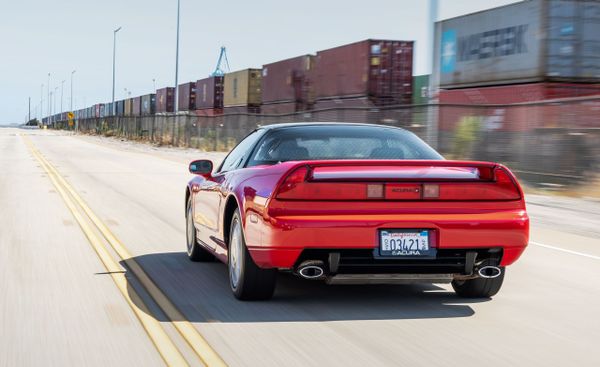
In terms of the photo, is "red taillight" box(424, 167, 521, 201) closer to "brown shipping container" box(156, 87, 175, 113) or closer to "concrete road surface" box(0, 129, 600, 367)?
"concrete road surface" box(0, 129, 600, 367)

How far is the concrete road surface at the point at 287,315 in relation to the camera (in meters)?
5.02

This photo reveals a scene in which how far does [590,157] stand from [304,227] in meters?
12.8

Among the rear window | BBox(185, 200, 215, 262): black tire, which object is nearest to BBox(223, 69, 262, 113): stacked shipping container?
BBox(185, 200, 215, 262): black tire

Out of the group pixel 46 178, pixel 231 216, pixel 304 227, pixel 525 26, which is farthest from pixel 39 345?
pixel 525 26

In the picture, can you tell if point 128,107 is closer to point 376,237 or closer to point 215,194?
point 215,194

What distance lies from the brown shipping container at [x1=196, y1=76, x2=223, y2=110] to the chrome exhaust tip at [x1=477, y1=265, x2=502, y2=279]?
54.7 m

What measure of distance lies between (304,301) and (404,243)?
0.99 m

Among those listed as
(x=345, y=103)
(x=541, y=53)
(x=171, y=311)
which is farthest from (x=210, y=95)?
(x=171, y=311)

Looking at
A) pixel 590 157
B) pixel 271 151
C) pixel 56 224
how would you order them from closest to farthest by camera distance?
pixel 271 151 < pixel 56 224 < pixel 590 157

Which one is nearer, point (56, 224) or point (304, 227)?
point (304, 227)

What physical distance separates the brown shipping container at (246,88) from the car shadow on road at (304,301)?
45.0 metres

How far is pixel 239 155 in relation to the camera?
7.75 meters

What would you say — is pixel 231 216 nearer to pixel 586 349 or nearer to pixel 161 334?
pixel 161 334

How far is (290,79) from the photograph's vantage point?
43.5 meters
